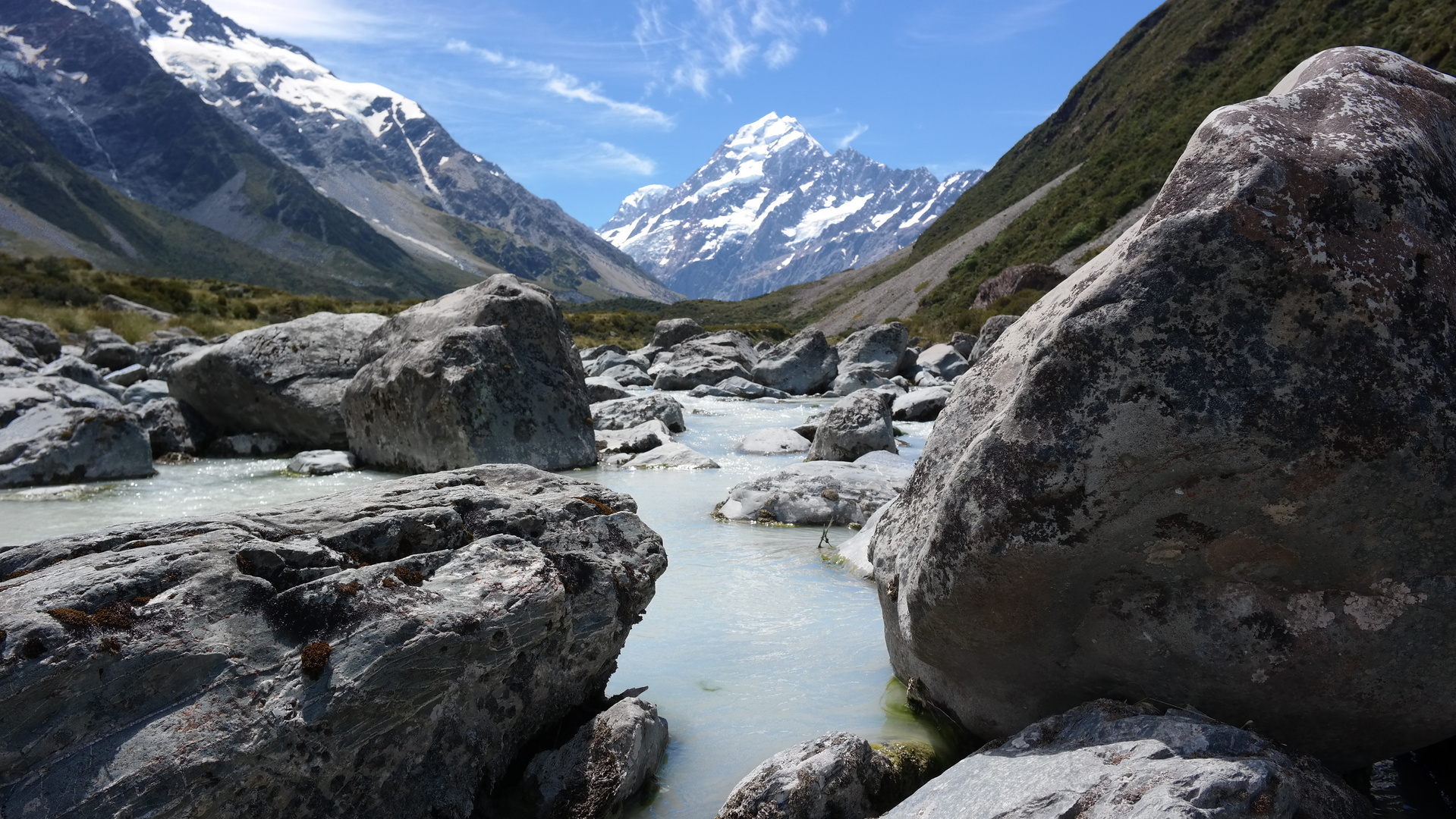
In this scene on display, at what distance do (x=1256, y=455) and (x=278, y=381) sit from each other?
52.7 feet

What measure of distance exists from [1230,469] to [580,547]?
358 cm

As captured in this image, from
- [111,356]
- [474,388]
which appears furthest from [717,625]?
[111,356]

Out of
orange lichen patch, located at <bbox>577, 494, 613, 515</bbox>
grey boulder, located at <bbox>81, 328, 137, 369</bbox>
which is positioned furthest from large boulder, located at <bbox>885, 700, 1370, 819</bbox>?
grey boulder, located at <bbox>81, 328, 137, 369</bbox>

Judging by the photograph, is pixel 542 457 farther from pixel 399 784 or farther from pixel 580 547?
pixel 399 784

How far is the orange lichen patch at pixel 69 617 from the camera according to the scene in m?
3.27

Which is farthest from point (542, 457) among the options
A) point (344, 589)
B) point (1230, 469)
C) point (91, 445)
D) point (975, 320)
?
point (975, 320)

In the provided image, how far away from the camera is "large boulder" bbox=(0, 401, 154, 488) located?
12352mm

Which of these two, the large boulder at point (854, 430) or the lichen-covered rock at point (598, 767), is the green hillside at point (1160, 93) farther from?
the lichen-covered rock at point (598, 767)

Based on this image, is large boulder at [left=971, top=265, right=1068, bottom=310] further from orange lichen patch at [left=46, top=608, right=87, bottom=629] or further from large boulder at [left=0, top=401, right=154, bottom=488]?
orange lichen patch at [left=46, top=608, right=87, bottom=629]

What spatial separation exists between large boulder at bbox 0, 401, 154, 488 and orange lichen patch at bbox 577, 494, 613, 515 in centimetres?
1094

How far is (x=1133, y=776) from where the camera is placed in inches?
128

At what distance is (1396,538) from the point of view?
3.72m

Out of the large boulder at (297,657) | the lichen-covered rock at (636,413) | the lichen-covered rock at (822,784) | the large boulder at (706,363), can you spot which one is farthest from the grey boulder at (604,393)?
the lichen-covered rock at (822,784)

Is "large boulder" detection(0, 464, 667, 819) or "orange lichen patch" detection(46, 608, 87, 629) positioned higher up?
"orange lichen patch" detection(46, 608, 87, 629)
